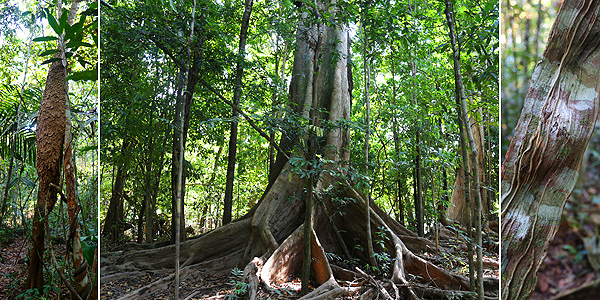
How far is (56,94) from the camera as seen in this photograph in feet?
4.08

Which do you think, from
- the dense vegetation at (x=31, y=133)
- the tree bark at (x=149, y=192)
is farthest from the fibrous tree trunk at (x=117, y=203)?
the dense vegetation at (x=31, y=133)

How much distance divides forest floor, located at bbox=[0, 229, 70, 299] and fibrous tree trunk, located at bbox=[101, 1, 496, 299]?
658 millimetres

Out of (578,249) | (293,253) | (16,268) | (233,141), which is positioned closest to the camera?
(578,249)

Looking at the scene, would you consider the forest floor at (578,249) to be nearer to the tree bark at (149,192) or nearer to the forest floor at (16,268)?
the forest floor at (16,268)

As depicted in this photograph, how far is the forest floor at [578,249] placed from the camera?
0.65 metres

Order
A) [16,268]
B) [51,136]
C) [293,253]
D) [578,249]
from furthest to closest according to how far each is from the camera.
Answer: [293,253] < [16,268] < [51,136] < [578,249]

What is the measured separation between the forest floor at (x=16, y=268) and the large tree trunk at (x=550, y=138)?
1456mm

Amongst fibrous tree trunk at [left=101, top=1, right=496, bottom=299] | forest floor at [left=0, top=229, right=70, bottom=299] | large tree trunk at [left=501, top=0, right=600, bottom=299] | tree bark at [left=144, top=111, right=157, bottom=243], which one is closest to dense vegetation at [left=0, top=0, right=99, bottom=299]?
forest floor at [left=0, top=229, right=70, bottom=299]

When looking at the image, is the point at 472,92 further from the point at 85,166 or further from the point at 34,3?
the point at 34,3

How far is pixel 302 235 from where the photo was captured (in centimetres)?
270

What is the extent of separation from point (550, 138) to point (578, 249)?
269 mm

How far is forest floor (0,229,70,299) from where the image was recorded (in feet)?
4.45

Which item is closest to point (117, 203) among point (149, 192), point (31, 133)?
point (149, 192)

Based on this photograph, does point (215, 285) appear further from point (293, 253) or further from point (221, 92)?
point (221, 92)
